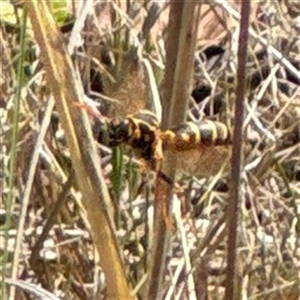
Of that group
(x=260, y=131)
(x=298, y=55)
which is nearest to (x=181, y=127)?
(x=260, y=131)

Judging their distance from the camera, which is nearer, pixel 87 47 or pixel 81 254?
pixel 81 254

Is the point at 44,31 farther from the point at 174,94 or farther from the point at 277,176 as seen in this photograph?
the point at 277,176

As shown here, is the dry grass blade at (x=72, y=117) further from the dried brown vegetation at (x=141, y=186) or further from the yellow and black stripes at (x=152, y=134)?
the dried brown vegetation at (x=141, y=186)

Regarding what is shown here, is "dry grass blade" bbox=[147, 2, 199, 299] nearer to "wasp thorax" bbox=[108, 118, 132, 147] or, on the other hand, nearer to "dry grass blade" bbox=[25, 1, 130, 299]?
"dry grass blade" bbox=[25, 1, 130, 299]

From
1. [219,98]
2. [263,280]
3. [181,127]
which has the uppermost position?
[181,127]

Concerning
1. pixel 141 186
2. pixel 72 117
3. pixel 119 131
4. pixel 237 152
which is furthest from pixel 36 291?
pixel 141 186

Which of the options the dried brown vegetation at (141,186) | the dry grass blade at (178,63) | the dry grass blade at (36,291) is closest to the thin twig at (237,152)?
the dry grass blade at (178,63)

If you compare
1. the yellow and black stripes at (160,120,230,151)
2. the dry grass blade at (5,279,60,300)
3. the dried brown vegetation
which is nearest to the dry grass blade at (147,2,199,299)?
the yellow and black stripes at (160,120,230,151)

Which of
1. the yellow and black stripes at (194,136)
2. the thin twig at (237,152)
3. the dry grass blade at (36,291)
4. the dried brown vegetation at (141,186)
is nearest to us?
the thin twig at (237,152)

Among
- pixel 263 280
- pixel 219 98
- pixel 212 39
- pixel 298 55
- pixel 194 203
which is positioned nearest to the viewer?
pixel 263 280
